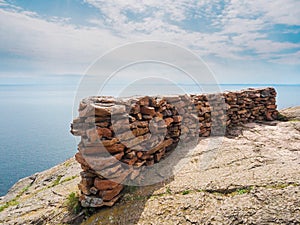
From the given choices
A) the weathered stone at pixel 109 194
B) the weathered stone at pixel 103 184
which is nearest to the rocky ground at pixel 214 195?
the weathered stone at pixel 109 194

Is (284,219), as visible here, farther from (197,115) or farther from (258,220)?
(197,115)

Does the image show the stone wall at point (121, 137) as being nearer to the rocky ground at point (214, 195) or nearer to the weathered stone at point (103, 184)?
the weathered stone at point (103, 184)

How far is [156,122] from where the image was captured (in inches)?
342

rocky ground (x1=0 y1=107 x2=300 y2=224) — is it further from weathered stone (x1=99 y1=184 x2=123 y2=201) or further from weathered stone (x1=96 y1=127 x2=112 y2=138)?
weathered stone (x1=96 y1=127 x2=112 y2=138)

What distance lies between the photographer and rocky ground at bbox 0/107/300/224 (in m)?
5.67

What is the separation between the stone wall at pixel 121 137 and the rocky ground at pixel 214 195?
760mm

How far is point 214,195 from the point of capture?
648 centimetres

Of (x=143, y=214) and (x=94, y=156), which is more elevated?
(x=94, y=156)

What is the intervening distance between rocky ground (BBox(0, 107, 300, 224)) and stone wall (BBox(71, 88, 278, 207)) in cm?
76

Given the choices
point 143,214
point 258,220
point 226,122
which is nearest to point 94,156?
point 143,214

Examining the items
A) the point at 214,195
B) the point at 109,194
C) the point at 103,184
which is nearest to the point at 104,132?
the point at 103,184

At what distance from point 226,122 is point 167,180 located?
7066mm

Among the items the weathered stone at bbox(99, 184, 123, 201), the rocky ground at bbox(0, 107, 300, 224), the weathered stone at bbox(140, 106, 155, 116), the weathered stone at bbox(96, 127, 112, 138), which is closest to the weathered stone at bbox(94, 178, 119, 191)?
the weathered stone at bbox(99, 184, 123, 201)

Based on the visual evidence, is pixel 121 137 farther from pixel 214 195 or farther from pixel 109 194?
pixel 214 195
